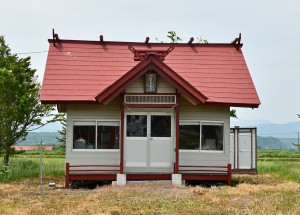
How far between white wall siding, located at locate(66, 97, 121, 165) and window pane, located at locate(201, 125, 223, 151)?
2.99 meters

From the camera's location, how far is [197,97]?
15719mm

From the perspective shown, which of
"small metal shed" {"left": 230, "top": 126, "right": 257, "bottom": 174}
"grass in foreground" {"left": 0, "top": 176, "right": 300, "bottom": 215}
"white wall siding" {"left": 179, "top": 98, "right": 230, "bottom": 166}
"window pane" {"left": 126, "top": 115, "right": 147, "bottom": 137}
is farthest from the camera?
"small metal shed" {"left": 230, "top": 126, "right": 257, "bottom": 174}

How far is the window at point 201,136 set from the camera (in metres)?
16.9

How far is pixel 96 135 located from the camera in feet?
54.4

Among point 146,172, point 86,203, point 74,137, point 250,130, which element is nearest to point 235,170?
point 250,130

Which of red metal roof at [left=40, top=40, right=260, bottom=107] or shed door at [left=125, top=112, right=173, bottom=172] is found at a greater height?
red metal roof at [left=40, top=40, right=260, bottom=107]

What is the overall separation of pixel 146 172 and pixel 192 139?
2.04 meters

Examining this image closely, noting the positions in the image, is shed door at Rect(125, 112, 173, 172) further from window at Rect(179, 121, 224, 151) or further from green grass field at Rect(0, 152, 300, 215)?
green grass field at Rect(0, 152, 300, 215)

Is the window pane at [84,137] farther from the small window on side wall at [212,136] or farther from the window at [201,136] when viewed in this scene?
the small window on side wall at [212,136]

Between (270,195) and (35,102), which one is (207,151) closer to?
(270,195)

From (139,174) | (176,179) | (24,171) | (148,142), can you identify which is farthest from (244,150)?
(24,171)

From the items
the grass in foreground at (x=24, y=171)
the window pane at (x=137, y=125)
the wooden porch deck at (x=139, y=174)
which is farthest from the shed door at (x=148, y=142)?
the grass in foreground at (x=24, y=171)

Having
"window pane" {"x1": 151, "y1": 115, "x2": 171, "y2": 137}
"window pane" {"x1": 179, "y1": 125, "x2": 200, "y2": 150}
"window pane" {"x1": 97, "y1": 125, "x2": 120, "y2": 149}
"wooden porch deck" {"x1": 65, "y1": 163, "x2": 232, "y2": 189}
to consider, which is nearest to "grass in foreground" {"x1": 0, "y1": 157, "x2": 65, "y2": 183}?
"wooden porch deck" {"x1": 65, "y1": 163, "x2": 232, "y2": 189}

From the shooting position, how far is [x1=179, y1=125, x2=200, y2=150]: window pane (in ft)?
55.4
